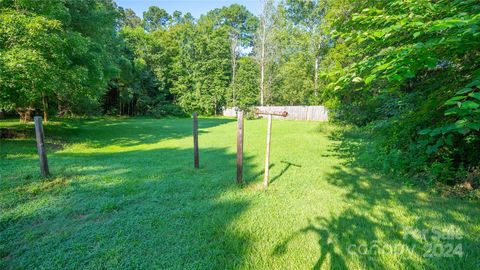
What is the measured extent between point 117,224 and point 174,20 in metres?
47.8

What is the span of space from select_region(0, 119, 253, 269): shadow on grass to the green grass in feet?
0.04

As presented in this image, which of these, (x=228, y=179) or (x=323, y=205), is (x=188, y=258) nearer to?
(x=323, y=205)

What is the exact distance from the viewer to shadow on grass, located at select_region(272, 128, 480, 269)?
195cm

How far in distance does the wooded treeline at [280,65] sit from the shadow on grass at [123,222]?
1977 mm

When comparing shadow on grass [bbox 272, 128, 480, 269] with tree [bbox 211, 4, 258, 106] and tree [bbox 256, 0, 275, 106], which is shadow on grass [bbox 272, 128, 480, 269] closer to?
tree [bbox 256, 0, 275, 106]

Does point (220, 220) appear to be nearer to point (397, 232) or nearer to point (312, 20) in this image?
point (397, 232)

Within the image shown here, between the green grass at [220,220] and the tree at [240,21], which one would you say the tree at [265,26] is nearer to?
the tree at [240,21]

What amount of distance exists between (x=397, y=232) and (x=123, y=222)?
2.90 m

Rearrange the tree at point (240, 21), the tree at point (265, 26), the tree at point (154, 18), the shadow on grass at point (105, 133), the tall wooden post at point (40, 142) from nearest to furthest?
the tall wooden post at point (40, 142)
the shadow on grass at point (105, 133)
the tree at point (265, 26)
the tree at point (240, 21)
the tree at point (154, 18)

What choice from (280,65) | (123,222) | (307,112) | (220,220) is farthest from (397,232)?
→ (280,65)

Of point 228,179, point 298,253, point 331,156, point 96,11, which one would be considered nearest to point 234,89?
point 96,11

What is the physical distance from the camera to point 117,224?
2561 millimetres

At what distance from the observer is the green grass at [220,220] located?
1994 mm

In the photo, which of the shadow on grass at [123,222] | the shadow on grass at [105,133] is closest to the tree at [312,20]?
the shadow on grass at [105,133]
